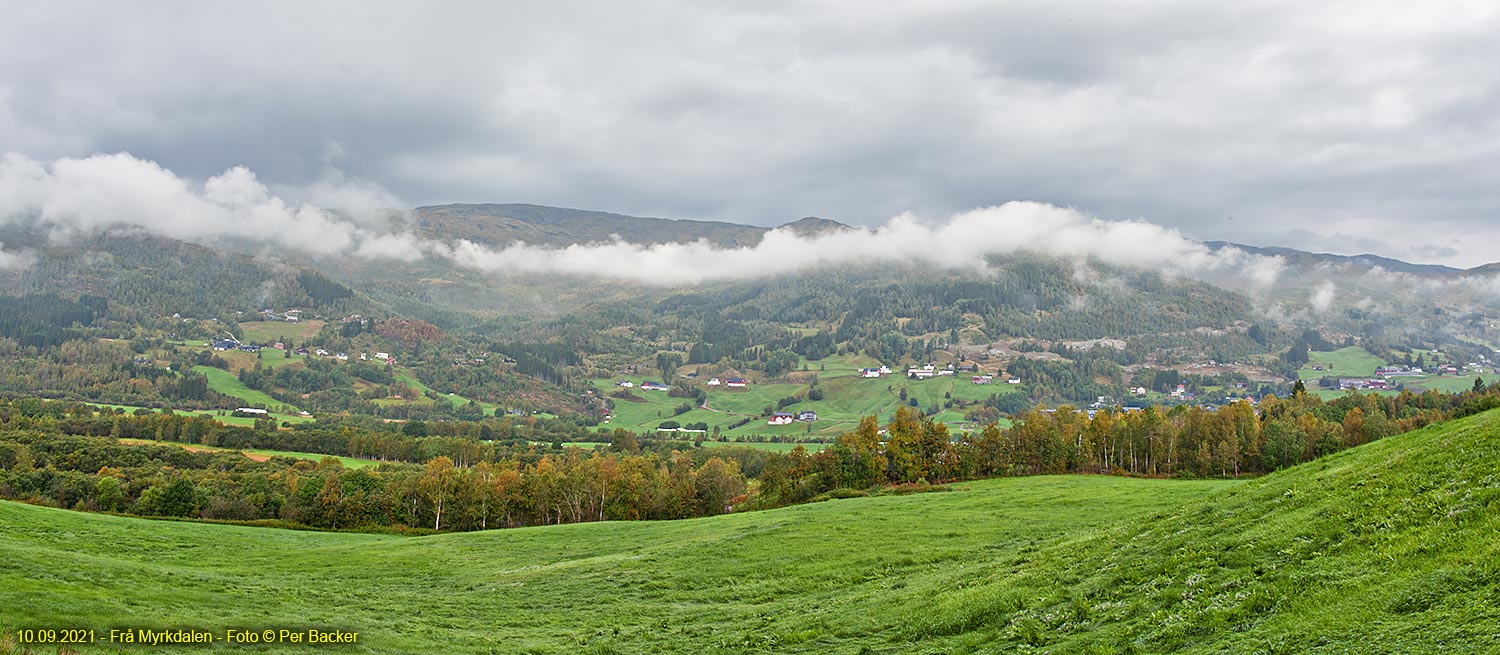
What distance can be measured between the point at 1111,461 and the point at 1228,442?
50.2ft

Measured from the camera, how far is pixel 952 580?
98.7 feet

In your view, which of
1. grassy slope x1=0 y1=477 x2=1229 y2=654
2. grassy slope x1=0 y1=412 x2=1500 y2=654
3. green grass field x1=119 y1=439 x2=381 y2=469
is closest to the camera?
grassy slope x1=0 y1=412 x2=1500 y2=654

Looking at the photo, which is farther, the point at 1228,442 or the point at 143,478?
the point at 143,478

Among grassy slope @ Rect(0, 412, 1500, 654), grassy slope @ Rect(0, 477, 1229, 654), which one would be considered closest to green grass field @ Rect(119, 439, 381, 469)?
grassy slope @ Rect(0, 477, 1229, 654)

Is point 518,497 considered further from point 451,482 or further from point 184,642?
point 184,642

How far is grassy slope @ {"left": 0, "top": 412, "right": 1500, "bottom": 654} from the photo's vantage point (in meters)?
16.5

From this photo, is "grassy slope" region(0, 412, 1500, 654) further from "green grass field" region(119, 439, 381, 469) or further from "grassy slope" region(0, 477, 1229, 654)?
"green grass field" region(119, 439, 381, 469)

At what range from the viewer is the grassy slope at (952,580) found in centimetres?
1648

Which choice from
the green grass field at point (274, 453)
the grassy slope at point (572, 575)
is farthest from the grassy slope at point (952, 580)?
the green grass field at point (274, 453)

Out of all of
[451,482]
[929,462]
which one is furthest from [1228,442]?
[451,482]

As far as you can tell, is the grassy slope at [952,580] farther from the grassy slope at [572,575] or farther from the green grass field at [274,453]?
the green grass field at [274,453]

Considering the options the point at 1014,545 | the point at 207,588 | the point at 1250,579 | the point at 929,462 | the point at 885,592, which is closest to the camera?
the point at 1250,579

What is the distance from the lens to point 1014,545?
39.0 m

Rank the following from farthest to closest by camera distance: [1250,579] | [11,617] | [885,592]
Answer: [885,592] → [11,617] → [1250,579]
